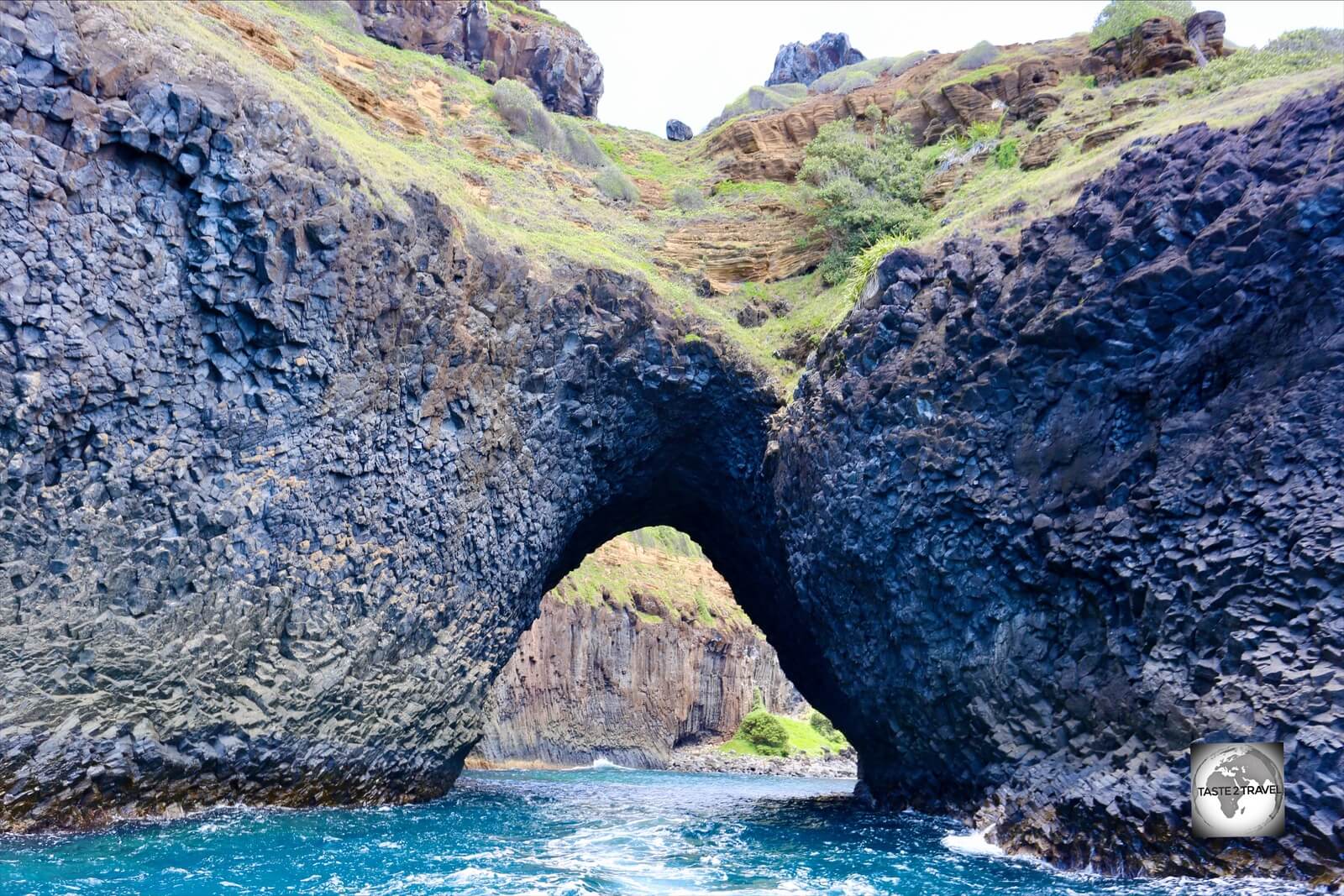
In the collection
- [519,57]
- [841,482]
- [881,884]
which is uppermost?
[519,57]

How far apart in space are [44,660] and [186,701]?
270 centimetres

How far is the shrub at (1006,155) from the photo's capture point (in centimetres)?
2938

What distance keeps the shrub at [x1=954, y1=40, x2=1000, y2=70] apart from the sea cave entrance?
27378mm

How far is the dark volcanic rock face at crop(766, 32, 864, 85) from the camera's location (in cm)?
9494

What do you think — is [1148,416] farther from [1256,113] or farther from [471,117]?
[471,117]

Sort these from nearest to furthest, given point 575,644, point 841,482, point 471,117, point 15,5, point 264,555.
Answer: point 15,5 < point 264,555 < point 841,482 < point 471,117 < point 575,644

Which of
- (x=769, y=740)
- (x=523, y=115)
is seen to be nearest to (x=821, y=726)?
(x=769, y=740)

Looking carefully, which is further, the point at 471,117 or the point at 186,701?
the point at 471,117

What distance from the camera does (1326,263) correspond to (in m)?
15.2

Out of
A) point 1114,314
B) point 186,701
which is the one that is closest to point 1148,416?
point 1114,314

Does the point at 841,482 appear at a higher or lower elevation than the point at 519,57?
lower

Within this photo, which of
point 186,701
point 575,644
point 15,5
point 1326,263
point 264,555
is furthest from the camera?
point 575,644

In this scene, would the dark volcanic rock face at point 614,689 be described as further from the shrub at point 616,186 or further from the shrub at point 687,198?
the shrub at point 687,198

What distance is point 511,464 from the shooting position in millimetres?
24500
